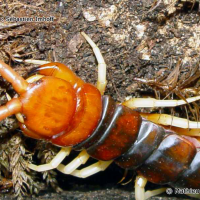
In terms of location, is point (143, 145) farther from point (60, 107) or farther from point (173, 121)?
point (60, 107)

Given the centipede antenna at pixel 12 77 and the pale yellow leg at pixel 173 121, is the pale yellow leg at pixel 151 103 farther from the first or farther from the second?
the centipede antenna at pixel 12 77

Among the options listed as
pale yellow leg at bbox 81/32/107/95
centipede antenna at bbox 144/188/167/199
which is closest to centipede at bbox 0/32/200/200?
pale yellow leg at bbox 81/32/107/95

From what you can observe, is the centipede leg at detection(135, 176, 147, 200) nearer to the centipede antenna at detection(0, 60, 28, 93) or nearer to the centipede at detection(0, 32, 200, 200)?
the centipede at detection(0, 32, 200, 200)

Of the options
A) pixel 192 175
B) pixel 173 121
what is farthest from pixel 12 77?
pixel 192 175

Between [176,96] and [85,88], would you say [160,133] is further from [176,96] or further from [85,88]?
[85,88]

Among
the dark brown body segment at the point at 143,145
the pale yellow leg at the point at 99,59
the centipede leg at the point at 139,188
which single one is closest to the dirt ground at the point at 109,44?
the pale yellow leg at the point at 99,59
